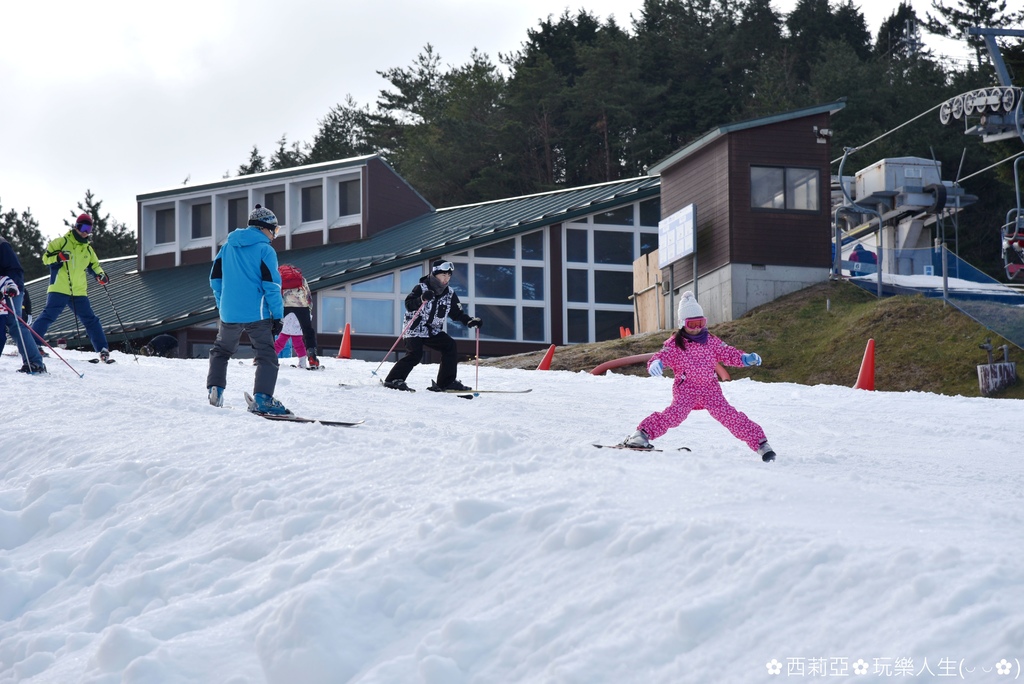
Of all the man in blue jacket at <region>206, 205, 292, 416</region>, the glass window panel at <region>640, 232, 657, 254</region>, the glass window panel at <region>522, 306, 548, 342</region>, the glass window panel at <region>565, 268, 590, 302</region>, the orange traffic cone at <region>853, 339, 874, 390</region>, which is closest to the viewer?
the man in blue jacket at <region>206, 205, 292, 416</region>

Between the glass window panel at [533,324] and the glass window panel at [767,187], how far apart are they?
748 cm

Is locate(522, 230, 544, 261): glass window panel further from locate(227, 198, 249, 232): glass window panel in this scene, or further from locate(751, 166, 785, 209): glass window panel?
locate(227, 198, 249, 232): glass window panel

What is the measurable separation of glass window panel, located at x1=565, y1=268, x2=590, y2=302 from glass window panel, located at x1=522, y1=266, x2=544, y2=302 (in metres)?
0.68

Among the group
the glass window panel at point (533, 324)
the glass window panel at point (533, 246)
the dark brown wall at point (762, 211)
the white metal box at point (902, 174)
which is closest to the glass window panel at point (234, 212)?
the glass window panel at point (533, 246)

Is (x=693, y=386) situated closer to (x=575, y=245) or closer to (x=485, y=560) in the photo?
(x=485, y=560)

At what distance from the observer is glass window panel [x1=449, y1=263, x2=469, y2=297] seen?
28438 mm

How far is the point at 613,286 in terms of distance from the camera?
3000cm

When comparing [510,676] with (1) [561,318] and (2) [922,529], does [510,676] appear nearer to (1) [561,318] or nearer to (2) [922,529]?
(2) [922,529]

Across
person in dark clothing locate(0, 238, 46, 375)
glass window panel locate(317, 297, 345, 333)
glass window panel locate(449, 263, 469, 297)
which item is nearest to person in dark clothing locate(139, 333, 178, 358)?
glass window panel locate(317, 297, 345, 333)

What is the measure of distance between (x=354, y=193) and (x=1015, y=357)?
19.4m

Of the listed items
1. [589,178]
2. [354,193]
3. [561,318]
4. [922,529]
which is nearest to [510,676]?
[922,529]

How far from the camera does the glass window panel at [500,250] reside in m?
28.9

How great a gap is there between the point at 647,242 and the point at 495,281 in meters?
4.29

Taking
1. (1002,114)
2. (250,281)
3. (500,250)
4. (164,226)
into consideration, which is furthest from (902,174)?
(250,281)
